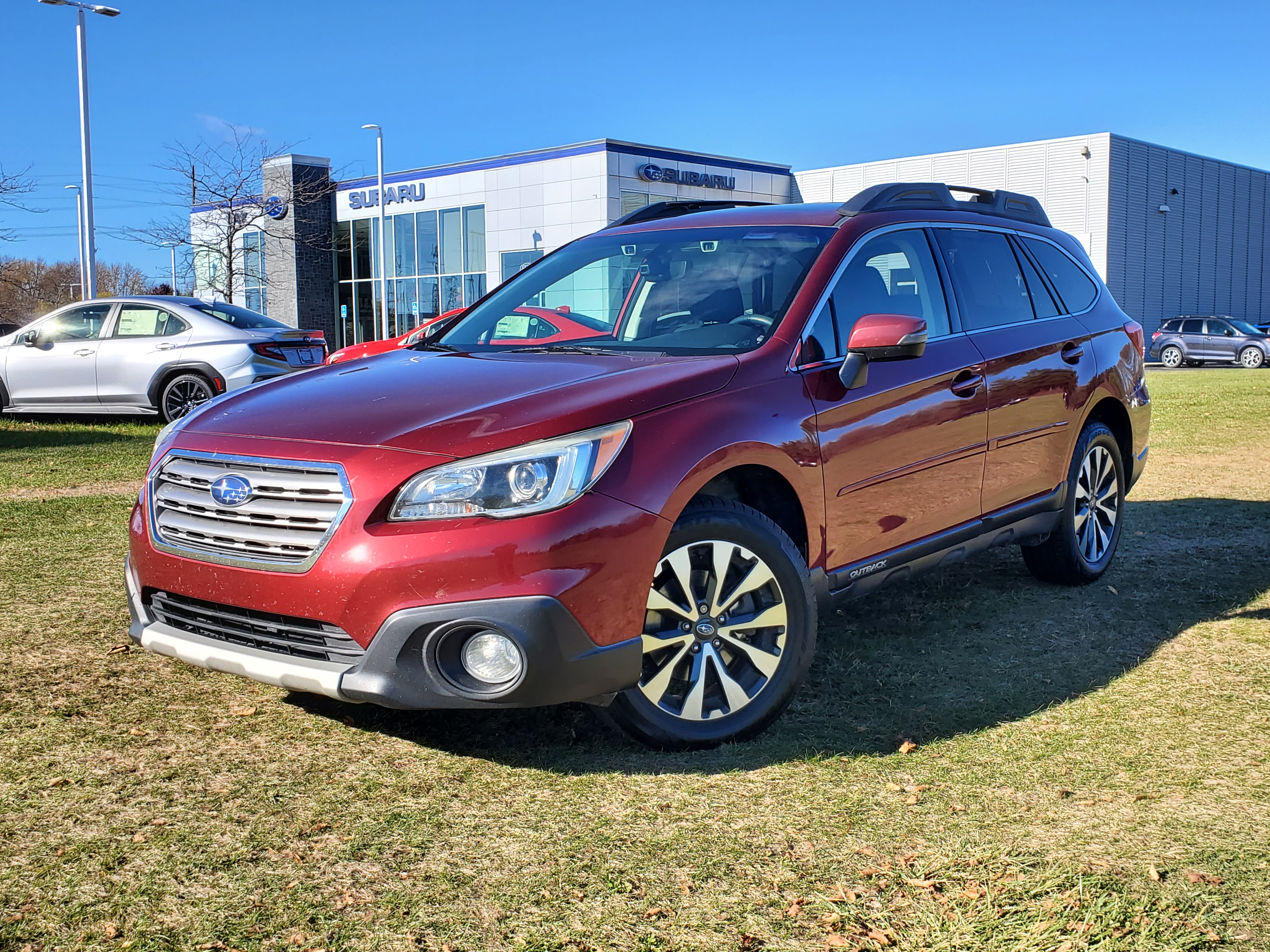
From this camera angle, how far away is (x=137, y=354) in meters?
13.6

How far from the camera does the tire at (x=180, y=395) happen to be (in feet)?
44.2

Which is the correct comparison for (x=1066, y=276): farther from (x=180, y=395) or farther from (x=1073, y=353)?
(x=180, y=395)

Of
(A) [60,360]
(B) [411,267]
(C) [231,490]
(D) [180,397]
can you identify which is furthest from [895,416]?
(B) [411,267]

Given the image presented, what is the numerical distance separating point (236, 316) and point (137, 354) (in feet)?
3.91

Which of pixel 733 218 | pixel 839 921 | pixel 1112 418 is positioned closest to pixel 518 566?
pixel 839 921

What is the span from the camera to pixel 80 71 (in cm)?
2498

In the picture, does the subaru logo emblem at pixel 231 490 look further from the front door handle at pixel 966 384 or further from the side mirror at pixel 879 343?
the front door handle at pixel 966 384

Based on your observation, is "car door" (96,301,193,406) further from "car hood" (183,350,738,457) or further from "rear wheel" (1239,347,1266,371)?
"rear wheel" (1239,347,1266,371)

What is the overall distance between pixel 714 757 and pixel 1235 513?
19.4ft

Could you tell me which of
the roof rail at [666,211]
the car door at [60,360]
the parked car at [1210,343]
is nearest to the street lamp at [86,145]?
the car door at [60,360]

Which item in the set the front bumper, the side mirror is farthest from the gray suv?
the front bumper

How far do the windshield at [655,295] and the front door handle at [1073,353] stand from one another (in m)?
1.69

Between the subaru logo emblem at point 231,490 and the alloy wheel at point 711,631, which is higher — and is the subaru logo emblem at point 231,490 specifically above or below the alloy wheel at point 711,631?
above

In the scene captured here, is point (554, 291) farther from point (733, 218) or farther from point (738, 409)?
point (738, 409)
